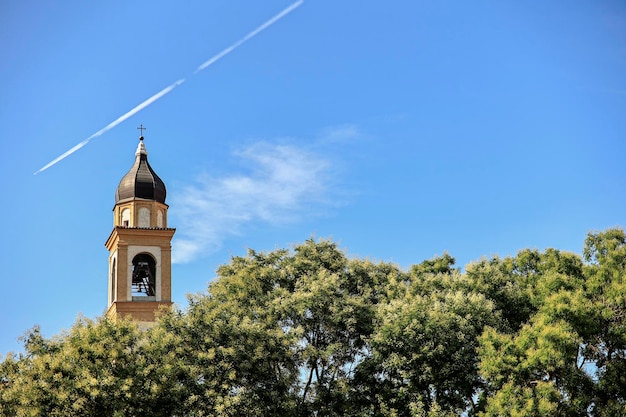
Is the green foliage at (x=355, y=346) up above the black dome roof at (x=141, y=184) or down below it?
below

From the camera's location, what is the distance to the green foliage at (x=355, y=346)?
26438mm

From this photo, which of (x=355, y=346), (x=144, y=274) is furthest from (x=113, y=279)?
(x=355, y=346)

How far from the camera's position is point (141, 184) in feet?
140

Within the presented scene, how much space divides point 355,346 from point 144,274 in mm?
14978

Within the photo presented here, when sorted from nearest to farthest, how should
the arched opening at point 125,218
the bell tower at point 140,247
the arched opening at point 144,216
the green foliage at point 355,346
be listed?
the green foliage at point 355,346 → the bell tower at point 140,247 → the arched opening at point 144,216 → the arched opening at point 125,218

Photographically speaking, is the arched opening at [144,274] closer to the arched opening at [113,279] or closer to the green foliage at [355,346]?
the arched opening at [113,279]

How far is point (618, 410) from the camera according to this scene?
26.8m

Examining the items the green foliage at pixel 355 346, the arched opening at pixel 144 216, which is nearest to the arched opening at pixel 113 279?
the arched opening at pixel 144 216

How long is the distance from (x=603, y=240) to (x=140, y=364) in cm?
1737

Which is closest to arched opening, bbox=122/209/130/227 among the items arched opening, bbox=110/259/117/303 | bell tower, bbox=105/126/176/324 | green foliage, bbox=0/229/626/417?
bell tower, bbox=105/126/176/324

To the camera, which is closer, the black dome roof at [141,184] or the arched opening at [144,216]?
the arched opening at [144,216]

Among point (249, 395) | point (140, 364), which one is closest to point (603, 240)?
point (249, 395)

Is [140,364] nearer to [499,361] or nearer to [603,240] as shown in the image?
[499,361]

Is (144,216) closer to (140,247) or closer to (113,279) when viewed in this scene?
(140,247)
